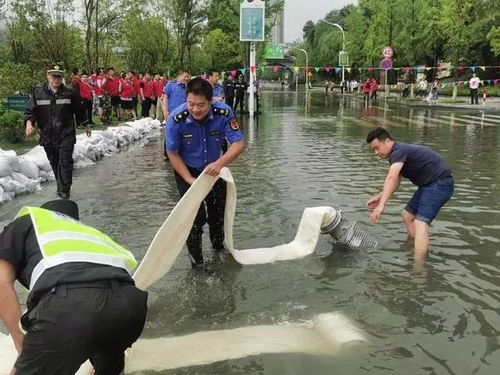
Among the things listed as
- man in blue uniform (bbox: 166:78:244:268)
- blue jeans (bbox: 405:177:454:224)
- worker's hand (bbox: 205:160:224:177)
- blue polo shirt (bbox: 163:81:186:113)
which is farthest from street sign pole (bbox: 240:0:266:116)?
worker's hand (bbox: 205:160:224:177)

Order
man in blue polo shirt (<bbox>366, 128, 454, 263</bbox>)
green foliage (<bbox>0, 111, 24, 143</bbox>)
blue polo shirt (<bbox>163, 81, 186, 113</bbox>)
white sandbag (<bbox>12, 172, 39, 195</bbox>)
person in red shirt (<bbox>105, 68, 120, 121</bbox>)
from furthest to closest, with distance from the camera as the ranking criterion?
person in red shirt (<bbox>105, 68, 120, 121</bbox>), green foliage (<bbox>0, 111, 24, 143</bbox>), blue polo shirt (<bbox>163, 81, 186, 113</bbox>), white sandbag (<bbox>12, 172, 39, 195</bbox>), man in blue polo shirt (<bbox>366, 128, 454, 263</bbox>)

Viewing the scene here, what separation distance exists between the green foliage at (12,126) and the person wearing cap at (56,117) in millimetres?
5086

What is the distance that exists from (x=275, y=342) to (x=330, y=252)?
2104mm

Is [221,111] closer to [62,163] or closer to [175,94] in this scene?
[62,163]

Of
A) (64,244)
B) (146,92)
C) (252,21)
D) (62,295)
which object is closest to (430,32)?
(252,21)

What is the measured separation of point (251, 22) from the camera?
70.0ft

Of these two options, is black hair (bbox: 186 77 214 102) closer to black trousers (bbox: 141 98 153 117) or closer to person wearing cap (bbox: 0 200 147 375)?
person wearing cap (bbox: 0 200 147 375)

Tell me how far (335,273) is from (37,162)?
5773 millimetres

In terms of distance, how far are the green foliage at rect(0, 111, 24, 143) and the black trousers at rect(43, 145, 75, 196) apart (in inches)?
201

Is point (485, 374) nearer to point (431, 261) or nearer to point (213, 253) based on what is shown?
point (431, 261)

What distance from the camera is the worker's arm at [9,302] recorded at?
2.38m

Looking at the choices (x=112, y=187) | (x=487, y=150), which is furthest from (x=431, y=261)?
(x=487, y=150)

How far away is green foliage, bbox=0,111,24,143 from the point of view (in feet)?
39.3

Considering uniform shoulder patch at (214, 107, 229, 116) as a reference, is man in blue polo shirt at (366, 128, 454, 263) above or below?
below
